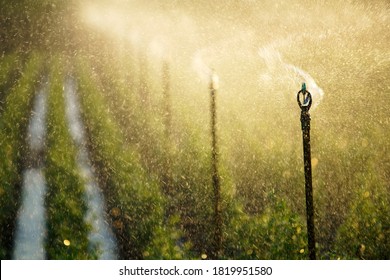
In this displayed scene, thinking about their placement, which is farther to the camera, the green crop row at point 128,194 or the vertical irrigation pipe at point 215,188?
the vertical irrigation pipe at point 215,188

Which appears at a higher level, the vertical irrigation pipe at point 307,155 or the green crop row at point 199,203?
the vertical irrigation pipe at point 307,155

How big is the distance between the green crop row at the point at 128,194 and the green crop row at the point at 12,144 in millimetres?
1097

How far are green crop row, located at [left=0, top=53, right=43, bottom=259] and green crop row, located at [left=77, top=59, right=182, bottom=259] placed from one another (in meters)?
1.10

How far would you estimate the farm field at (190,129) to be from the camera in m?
5.33

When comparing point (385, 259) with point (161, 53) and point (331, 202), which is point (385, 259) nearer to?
point (331, 202)

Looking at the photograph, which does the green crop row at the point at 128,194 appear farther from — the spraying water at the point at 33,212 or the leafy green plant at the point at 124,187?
the spraying water at the point at 33,212

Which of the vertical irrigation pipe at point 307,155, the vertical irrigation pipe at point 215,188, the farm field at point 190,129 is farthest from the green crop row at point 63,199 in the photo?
the vertical irrigation pipe at point 307,155

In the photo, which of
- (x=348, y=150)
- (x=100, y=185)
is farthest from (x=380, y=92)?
(x=100, y=185)

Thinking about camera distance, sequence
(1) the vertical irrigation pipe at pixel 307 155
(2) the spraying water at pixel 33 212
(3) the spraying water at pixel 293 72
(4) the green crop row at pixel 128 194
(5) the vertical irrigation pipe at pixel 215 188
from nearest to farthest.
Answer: (1) the vertical irrigation pipe at pixel 307 155 < (2) the spraying water at pixel 33 212 < (4) the green crop row at pixel 128 194 < (5) the vertical irrigation pipe at pixel 215 188 < (3) the spraying water at pixel 293 72

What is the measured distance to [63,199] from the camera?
5496 millimetres

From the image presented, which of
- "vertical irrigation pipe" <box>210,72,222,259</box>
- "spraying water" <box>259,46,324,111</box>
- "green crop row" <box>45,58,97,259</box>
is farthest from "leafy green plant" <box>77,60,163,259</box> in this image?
"spraying water" <box>259,46,324,111</box>

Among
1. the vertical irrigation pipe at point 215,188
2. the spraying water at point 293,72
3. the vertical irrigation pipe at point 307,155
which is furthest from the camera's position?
the spraying water at point 293,72

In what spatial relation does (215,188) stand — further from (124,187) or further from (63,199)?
(63,199)

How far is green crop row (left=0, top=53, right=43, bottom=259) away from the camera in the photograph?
17.1ft
